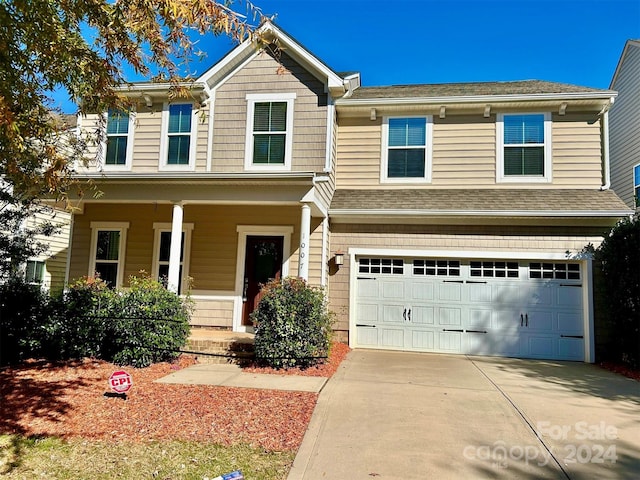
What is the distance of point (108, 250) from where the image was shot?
420 inches

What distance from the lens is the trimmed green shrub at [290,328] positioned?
707cm

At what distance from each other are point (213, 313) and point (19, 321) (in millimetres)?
3696

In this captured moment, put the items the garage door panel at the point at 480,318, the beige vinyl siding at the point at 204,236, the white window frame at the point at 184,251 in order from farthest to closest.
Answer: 1. the white window frame at the point at 184,251
2. the beige vinyl siding at the point at 204,236
3. the garage door panel at the point at 480,318

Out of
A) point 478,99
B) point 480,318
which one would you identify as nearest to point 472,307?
point 480,318

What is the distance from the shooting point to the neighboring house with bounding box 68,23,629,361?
901 cm

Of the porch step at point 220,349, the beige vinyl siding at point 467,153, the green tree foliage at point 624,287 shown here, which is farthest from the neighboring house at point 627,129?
the porch step at point 220,349

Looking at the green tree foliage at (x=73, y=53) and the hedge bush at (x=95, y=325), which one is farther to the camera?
the hedge bush at (x=95, y=325)

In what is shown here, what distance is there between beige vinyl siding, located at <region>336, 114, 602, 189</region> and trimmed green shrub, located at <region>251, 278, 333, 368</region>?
4.03 m

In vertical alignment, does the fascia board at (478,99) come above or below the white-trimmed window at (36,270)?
above

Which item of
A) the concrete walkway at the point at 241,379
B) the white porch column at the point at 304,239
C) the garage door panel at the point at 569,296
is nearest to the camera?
the concrete walkway at the point at 241,379

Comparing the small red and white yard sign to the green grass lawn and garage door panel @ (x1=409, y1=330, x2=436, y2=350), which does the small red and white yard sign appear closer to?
the green grass lawn

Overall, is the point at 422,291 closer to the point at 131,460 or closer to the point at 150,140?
the point at 131,460

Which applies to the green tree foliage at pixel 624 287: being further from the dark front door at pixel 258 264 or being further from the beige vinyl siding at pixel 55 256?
the beige vinyl siding at pixel 55 256

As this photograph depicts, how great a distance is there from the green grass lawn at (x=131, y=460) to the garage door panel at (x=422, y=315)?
19.5ft
